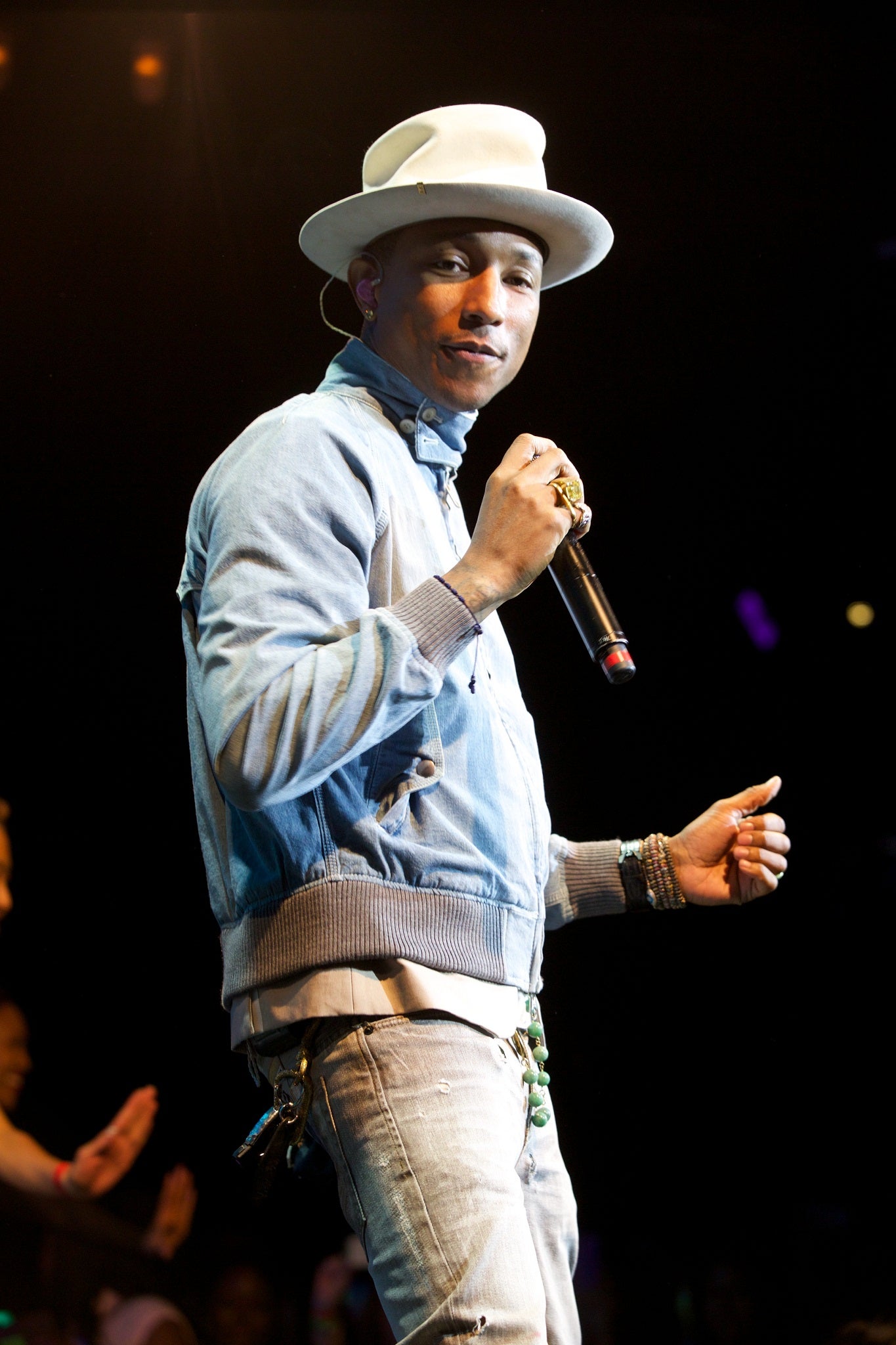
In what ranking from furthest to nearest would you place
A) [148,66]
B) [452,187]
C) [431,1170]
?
[148,66] → [452,187] → [431,1170]

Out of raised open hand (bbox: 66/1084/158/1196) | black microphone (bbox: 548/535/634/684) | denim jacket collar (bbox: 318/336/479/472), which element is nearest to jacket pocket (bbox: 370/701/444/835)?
black microphone (bbox: 548/535/634/684)

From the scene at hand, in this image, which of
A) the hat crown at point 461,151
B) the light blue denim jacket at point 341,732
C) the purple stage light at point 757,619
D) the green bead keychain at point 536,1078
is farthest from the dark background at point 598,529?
the green bead keychain at point 536,1078

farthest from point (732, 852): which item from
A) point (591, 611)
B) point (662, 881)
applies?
point (591, 611)

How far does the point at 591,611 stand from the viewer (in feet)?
4.43

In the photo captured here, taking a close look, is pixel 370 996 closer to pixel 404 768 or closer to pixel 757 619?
pixel 404 768

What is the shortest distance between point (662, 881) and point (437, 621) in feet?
2.17

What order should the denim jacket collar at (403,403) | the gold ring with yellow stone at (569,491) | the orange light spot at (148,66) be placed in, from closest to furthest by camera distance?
1. the gold ring with yellow stone at (569,491)
2. the denim jacket collar at (403,403)
3. the orange light spot at (148,66)

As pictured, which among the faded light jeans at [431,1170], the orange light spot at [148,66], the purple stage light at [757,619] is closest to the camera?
the faded light jeans at [431,1170]

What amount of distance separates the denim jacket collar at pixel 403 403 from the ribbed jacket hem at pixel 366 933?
0.55 metres

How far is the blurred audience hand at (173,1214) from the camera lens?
259cm

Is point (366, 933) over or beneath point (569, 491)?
beneath

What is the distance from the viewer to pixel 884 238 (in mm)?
2613

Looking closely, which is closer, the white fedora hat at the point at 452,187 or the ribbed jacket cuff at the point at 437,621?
the ribbed jacket cuff at the point at 437,621

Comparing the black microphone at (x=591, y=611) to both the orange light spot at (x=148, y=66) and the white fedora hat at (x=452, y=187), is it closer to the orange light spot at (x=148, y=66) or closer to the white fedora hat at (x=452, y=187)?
the white fedora hat at (x=452, y=187)
